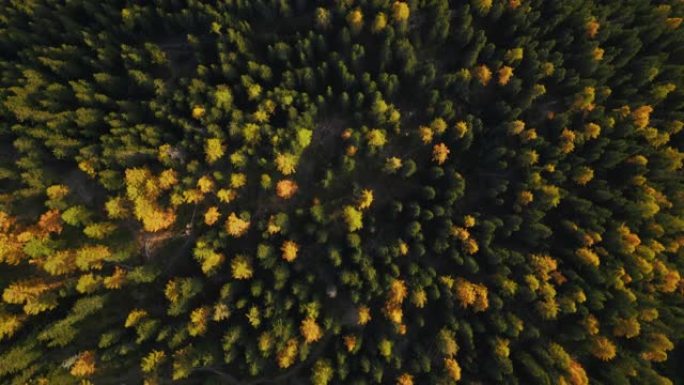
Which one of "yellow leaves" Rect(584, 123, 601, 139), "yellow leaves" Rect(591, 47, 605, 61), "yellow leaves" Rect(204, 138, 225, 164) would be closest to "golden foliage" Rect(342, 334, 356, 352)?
"yellow leaves" Rect(204, 138, 225, 164)

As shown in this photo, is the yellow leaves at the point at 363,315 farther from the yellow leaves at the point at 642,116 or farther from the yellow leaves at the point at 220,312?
the yellow leaves at the point at 642,116

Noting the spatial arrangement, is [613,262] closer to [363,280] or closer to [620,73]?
[620,73]

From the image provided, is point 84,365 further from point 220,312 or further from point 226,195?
point 226,195

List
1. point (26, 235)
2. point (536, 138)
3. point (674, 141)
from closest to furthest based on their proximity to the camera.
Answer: point (26, 235)
point (536, 138)
point (674, 141)

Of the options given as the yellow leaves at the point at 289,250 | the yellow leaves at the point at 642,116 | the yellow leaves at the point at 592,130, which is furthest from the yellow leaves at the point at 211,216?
the yellow leaves at the point at 642,116

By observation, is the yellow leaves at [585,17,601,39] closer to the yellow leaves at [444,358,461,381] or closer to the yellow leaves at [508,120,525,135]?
the yellow leaves at [508,120,525,135]

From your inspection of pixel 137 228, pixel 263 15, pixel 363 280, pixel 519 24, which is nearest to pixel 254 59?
pixel 263 15

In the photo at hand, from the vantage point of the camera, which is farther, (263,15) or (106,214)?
(263,15)
